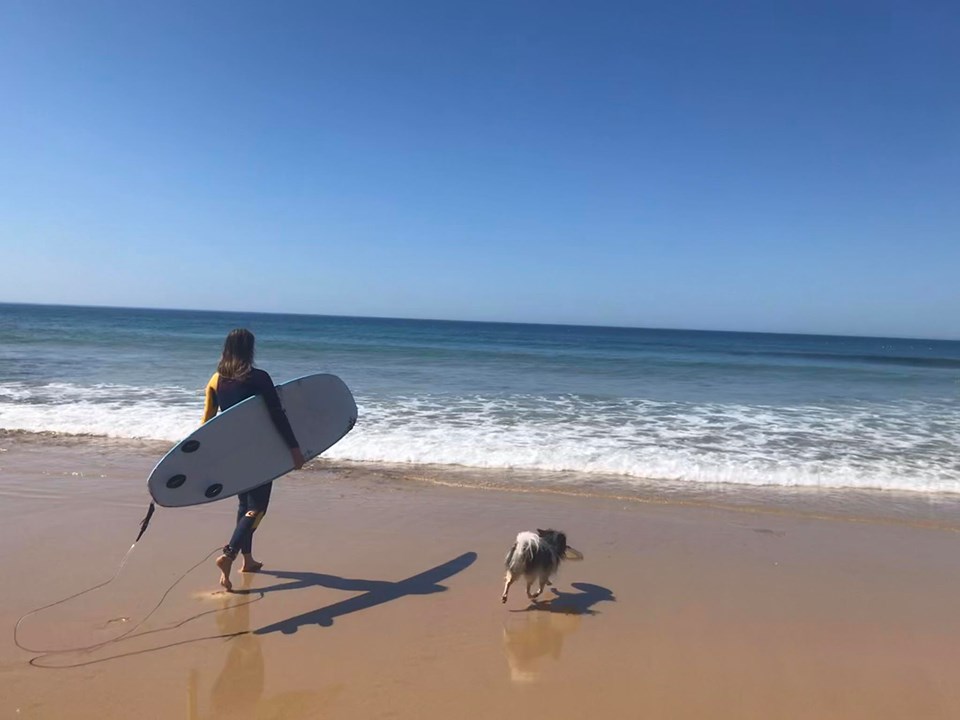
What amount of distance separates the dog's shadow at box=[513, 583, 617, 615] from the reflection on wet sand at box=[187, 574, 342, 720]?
1.39 meters

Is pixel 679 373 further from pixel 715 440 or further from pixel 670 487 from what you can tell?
pixel 670 487

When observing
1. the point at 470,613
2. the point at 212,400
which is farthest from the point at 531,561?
the point at 212,400

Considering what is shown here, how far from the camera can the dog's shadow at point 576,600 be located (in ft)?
12.2

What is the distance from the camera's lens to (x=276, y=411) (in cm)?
408

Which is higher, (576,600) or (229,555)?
(229,555)

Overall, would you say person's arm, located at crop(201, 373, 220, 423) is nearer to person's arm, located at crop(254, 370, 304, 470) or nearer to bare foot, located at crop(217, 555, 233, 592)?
person's arm, located at crop(254, 370, 304, 470)

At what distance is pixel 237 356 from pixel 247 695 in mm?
1944

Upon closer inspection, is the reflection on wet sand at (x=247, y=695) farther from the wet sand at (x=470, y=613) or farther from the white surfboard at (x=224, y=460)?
the white surfboard at (x=224, y=460)

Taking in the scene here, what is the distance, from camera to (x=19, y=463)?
668 cm

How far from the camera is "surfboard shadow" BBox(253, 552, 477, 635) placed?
347 centimetres

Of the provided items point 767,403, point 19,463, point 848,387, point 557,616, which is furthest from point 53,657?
point 848,387

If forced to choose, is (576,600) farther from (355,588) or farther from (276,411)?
(276,411)

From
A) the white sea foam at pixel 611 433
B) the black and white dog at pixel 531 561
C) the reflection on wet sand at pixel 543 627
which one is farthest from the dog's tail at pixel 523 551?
the white sea foam at pixel 611 433

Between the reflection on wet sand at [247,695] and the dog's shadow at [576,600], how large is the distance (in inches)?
54.7
